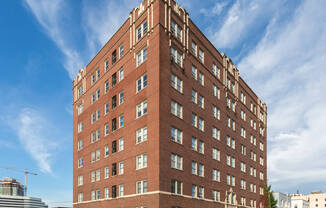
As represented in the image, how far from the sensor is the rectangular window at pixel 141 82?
3884 centimetres

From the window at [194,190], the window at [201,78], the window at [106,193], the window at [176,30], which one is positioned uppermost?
the window at [176,30]

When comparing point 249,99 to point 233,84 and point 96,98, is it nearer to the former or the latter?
point 233,84

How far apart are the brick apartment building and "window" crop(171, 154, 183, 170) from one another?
12 centimetres

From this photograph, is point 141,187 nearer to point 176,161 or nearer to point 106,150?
point 176,161

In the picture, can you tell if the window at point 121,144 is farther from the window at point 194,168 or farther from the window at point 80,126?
the window at point 80,126

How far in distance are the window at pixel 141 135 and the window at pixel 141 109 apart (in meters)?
2.00

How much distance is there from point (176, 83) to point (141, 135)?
8.21m

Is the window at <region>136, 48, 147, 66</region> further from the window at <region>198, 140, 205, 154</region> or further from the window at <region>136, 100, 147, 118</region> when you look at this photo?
the window at <region>198, 140, 205, 154</region>

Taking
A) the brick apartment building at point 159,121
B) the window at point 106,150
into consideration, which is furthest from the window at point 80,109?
the window at point 106,150

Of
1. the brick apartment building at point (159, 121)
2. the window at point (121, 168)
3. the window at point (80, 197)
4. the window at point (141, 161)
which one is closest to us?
the brick apartment building at point (159, 121)

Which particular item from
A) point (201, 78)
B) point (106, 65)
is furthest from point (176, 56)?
point (106, 65)

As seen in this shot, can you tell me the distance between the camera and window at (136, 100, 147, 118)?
38.0 m

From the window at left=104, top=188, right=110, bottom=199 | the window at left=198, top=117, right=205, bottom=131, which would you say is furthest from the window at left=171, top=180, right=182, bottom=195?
the window at left=104, top=188, right=110, bottom=199

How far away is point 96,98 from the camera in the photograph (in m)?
52.0
